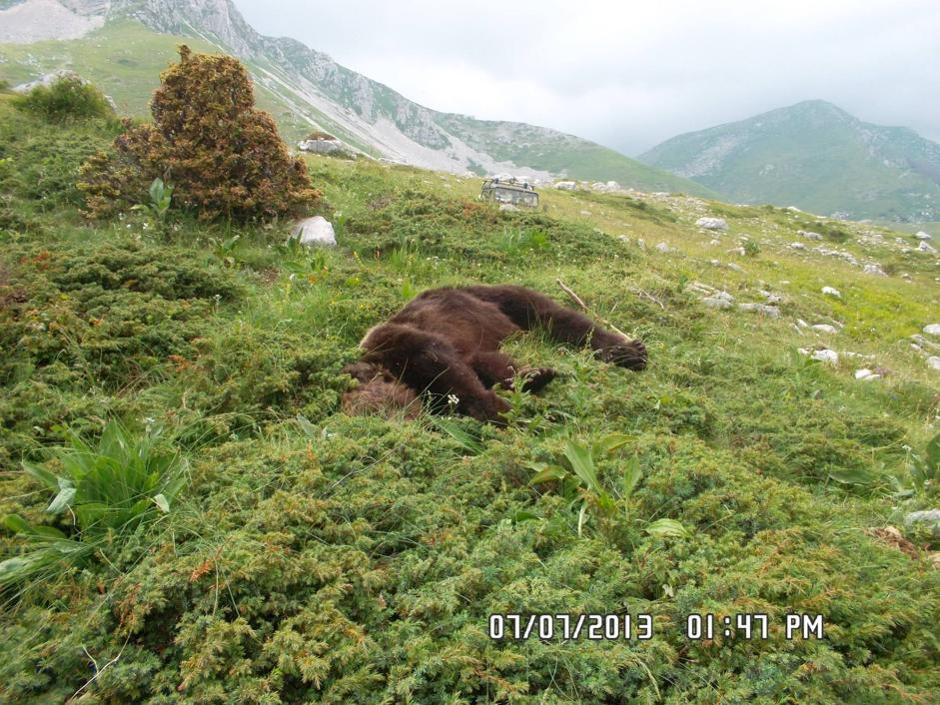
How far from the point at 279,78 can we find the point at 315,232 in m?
162

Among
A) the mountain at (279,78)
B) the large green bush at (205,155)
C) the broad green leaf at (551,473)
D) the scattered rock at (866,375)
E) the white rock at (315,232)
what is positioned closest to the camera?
the broad green leaf at (551,473)

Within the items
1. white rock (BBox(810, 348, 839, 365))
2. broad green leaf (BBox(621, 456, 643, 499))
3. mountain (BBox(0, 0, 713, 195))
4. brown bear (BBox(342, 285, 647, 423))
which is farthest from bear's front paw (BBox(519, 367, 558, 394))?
mountain (BBox(0, 0, 713, 195))

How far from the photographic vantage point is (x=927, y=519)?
2570 mm

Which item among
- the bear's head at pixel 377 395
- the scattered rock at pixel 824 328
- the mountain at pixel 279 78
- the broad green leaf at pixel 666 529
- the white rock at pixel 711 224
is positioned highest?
the mountain at pixel 279 78

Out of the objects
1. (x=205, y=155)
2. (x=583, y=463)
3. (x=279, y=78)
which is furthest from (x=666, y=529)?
(x=279, y=78)

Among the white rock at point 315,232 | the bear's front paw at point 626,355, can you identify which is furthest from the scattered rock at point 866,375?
the white rock at point 315,232

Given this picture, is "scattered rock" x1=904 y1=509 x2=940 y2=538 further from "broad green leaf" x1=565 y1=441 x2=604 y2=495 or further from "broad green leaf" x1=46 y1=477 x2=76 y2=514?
"broad green leaf" x1=46 y1=477 x2=76 y2=514

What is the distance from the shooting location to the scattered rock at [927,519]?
2492 millimetres

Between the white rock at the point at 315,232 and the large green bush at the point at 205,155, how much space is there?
1.25ft

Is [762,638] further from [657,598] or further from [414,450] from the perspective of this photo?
[414,450]

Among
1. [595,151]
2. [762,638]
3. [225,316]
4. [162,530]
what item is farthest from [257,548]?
[595,151]

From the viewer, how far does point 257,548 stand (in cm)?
196

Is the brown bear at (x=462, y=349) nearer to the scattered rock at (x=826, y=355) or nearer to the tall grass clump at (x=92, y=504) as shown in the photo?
the tall grass clump at (x=92, y=504)

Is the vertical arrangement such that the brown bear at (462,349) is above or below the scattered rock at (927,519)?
below
